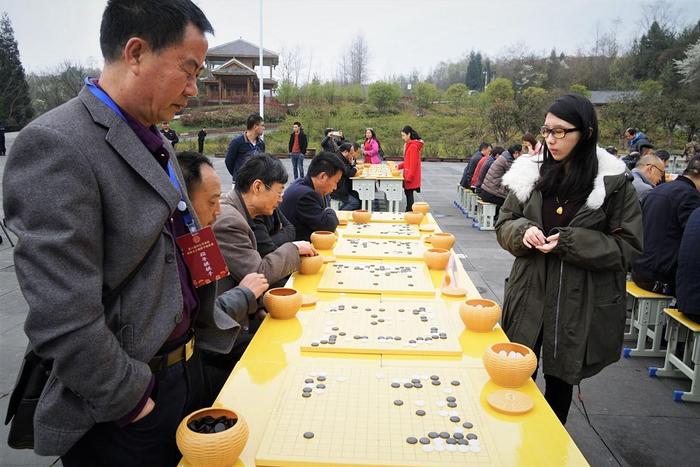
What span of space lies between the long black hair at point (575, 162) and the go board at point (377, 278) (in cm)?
70

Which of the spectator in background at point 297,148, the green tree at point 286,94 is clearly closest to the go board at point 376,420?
the spectator in background at point 297,148

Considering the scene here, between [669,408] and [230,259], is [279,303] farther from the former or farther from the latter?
[669,408]

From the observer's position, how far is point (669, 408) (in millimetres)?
2914

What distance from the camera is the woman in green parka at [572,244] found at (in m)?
1.93

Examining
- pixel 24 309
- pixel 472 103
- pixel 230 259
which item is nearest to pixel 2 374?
pixel 24 309

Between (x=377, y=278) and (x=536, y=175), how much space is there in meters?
0.90

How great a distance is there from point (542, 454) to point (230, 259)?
157cm

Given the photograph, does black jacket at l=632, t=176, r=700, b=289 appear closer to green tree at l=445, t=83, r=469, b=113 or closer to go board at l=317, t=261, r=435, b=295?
go board at l=317, t=261, r=435, b=295

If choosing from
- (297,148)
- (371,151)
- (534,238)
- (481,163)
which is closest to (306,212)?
(534,238)

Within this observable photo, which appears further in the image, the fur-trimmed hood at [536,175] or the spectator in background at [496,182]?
the spectator in background at [496,182]

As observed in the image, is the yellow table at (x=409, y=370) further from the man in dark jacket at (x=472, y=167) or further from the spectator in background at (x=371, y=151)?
the spectator in background at (x=371, y=151)

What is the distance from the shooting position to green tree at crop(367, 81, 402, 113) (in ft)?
113

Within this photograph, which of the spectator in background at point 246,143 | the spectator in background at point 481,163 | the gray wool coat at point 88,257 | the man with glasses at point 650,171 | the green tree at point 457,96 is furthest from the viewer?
the green tree at point 457,96

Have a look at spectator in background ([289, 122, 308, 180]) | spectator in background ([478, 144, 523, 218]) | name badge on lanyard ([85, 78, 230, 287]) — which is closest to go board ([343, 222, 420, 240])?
name badge on lanyard ([85, 78, 230, 287])
